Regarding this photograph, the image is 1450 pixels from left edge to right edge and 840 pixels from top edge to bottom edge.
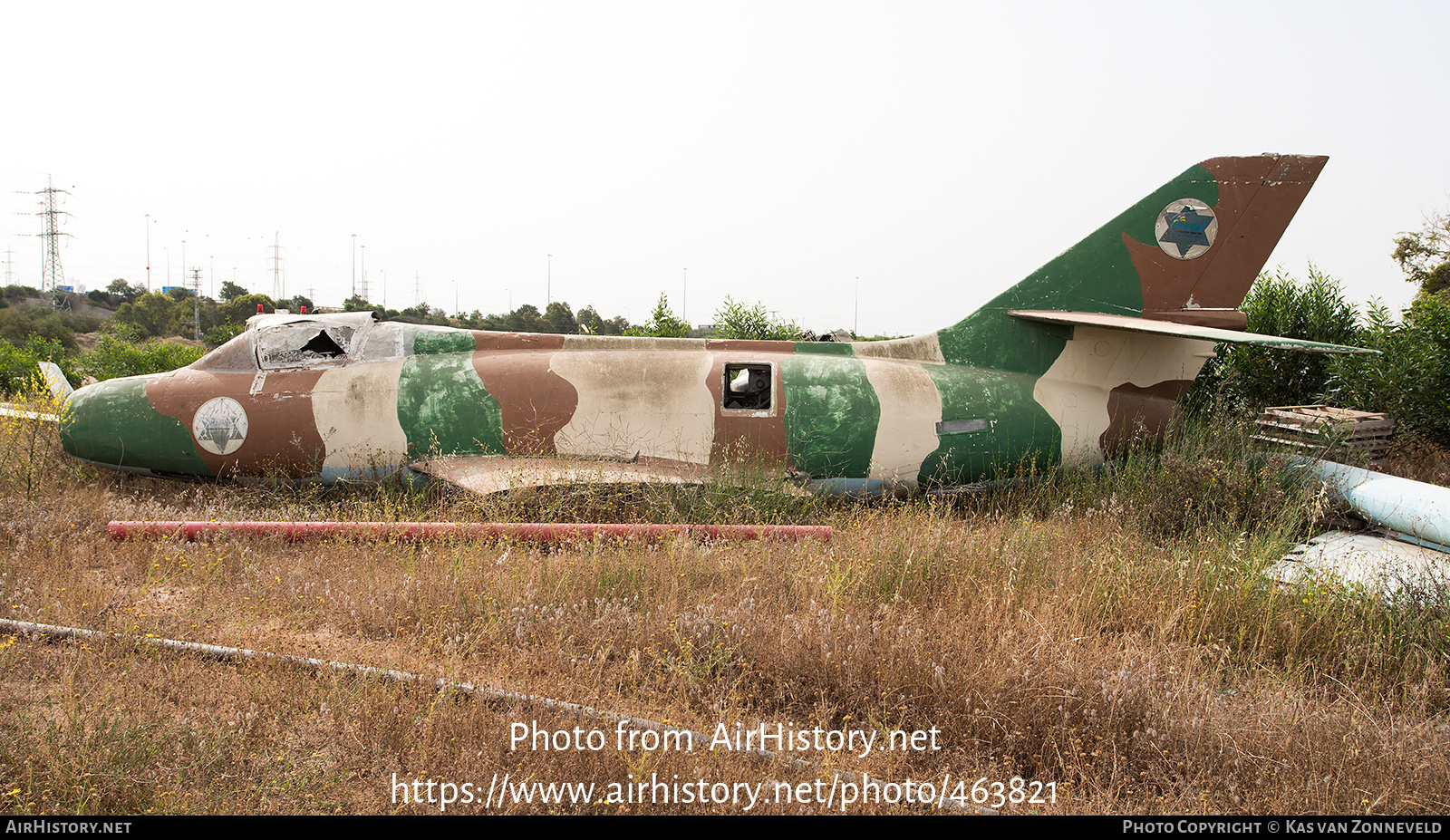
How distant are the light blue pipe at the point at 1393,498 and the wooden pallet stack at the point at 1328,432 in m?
0.34

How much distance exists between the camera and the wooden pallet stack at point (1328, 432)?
8062 millimetres

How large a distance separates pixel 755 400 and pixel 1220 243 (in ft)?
19.1

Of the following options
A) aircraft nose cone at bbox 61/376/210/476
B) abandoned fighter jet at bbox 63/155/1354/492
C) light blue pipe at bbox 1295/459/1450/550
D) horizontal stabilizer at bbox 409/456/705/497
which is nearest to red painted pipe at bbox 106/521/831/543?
horizontal stabilizer at bbox 409/456/705/497

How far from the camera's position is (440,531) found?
224 inches

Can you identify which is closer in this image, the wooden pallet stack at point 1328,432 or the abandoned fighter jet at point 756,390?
the abandoned fighter jet at point 756,390

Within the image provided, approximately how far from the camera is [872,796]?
302cm

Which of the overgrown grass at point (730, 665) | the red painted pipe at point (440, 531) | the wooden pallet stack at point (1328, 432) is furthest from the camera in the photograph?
the wooden pallet stack at point (1328, 432)

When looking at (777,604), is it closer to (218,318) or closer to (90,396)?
(90,396)

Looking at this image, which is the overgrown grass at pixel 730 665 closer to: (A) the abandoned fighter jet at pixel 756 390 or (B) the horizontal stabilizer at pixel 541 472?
(B) the horizontal stabilizer at pixel 541 472

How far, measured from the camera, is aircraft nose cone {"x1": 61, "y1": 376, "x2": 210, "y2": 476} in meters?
7.16

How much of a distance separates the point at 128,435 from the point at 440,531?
13.9 feet

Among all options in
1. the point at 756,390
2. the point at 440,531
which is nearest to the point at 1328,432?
the point at 756,390

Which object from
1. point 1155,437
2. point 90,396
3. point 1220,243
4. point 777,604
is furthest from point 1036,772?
point 90,396

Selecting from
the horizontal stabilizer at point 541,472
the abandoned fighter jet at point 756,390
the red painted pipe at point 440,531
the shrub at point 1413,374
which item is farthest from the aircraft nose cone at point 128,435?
the shrub at point 1413,374
